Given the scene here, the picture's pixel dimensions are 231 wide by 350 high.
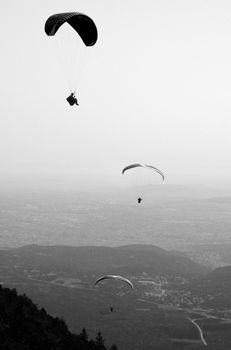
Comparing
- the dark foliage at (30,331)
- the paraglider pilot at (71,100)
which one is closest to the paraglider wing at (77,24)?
the paraglider pilot at (71,100)

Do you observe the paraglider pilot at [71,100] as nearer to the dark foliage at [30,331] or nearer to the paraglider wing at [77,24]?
the paraglider wing at [77,24]

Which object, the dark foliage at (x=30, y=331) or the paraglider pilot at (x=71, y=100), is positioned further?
the dark foliage at (x=30, y=331)

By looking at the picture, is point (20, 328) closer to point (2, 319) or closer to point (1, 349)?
point (2, 319)

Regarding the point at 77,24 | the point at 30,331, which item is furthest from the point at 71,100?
the point at 30,331

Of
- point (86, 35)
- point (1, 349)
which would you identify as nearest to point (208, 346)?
point (1, 349)

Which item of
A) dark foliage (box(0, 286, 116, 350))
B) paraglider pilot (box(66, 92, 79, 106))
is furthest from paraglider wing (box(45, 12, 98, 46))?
dark foliage (box(0, 286, 116, 350))

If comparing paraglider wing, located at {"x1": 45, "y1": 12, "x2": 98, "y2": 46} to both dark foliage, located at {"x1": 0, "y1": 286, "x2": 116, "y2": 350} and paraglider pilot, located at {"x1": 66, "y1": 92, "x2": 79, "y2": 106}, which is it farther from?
dark foliage, located at {"x1": 0, "y1": 286, "x2": 116, "y2": 350}

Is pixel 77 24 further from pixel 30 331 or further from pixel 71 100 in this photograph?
pixel 30 331
